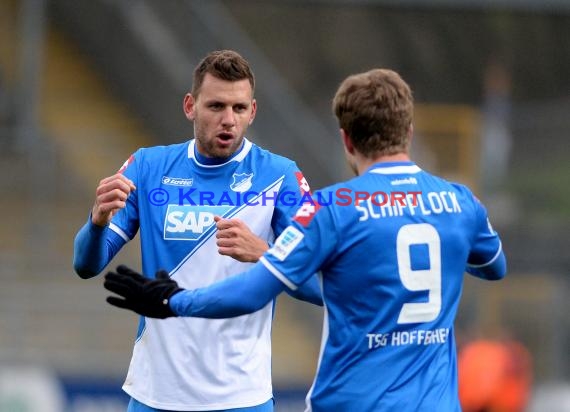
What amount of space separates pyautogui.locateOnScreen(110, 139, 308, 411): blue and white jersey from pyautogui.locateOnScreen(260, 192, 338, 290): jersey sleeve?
94 centimetres

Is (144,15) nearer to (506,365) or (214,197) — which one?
(506,365)

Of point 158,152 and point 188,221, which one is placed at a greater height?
point 158,152

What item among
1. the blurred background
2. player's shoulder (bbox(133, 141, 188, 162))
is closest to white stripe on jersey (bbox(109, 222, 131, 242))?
player's shoulder (bbox(133, 141, 188, 162))

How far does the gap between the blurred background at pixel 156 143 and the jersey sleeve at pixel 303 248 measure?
6998 mm

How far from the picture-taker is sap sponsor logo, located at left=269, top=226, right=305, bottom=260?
4.14m

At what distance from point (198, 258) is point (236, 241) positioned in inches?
18.5

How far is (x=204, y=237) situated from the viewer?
201 inches

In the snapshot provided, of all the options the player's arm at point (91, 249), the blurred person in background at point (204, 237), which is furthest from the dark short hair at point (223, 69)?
the player's arm at point (91, 249)

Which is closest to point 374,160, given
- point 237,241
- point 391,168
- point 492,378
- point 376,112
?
point 391,168

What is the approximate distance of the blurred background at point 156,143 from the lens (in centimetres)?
1205

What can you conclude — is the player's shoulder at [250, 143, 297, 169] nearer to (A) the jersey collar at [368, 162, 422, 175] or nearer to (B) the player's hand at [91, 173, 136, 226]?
(B) the player's hand at [91, 173, 136, 226]

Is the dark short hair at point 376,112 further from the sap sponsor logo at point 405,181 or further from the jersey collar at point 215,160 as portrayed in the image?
the jersey collar at point 215,160

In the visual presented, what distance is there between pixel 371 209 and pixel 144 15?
10.9 meters

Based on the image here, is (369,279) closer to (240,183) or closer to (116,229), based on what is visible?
(240,183)
